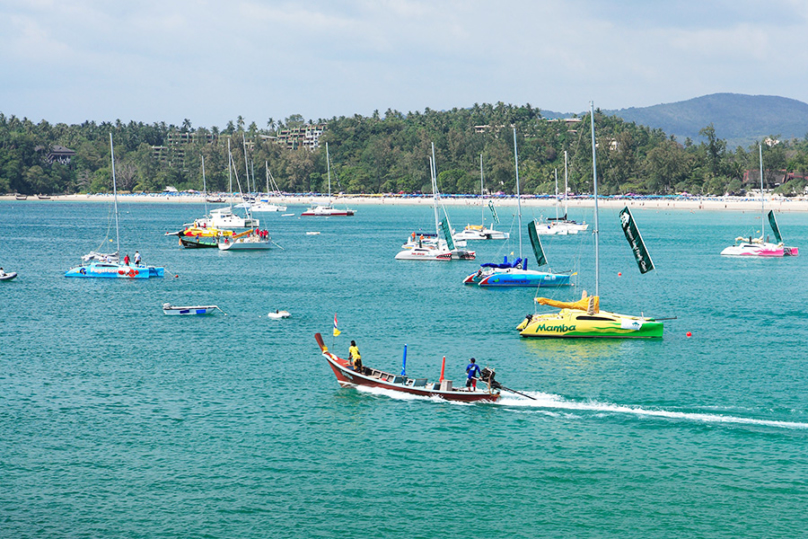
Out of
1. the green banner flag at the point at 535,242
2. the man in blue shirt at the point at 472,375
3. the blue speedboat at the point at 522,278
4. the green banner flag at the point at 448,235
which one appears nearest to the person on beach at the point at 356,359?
the man in blue shirt at the point at 472,375

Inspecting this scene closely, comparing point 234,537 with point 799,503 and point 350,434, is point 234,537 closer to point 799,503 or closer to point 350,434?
point 350,434

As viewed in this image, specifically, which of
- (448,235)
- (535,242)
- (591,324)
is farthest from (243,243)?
(591,324)

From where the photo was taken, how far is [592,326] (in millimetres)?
55812

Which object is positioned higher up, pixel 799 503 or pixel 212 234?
pixel 212 234

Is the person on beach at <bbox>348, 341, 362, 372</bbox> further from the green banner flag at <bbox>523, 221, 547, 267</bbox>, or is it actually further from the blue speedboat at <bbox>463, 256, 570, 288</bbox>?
the blue speedboat at <bbox>463, 256, 570, 288</bbox>

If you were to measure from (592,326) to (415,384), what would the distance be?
62.2 feet

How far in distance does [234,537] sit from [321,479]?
17.8 feet

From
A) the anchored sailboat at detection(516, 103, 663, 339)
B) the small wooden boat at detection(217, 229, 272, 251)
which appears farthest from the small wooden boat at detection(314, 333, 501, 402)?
the small wooden boat at detection(217, 229, 272, 251)

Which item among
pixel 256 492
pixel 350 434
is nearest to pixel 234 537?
pixel 256 492

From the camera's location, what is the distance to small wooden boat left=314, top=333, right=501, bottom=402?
4081 cm

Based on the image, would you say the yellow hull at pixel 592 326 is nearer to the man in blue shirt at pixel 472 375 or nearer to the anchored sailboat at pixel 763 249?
the man in blue shirt at pixel 472 375

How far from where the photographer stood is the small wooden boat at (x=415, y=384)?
134ft

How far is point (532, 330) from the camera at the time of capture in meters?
56.6

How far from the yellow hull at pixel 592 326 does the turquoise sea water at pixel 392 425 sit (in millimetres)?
936
